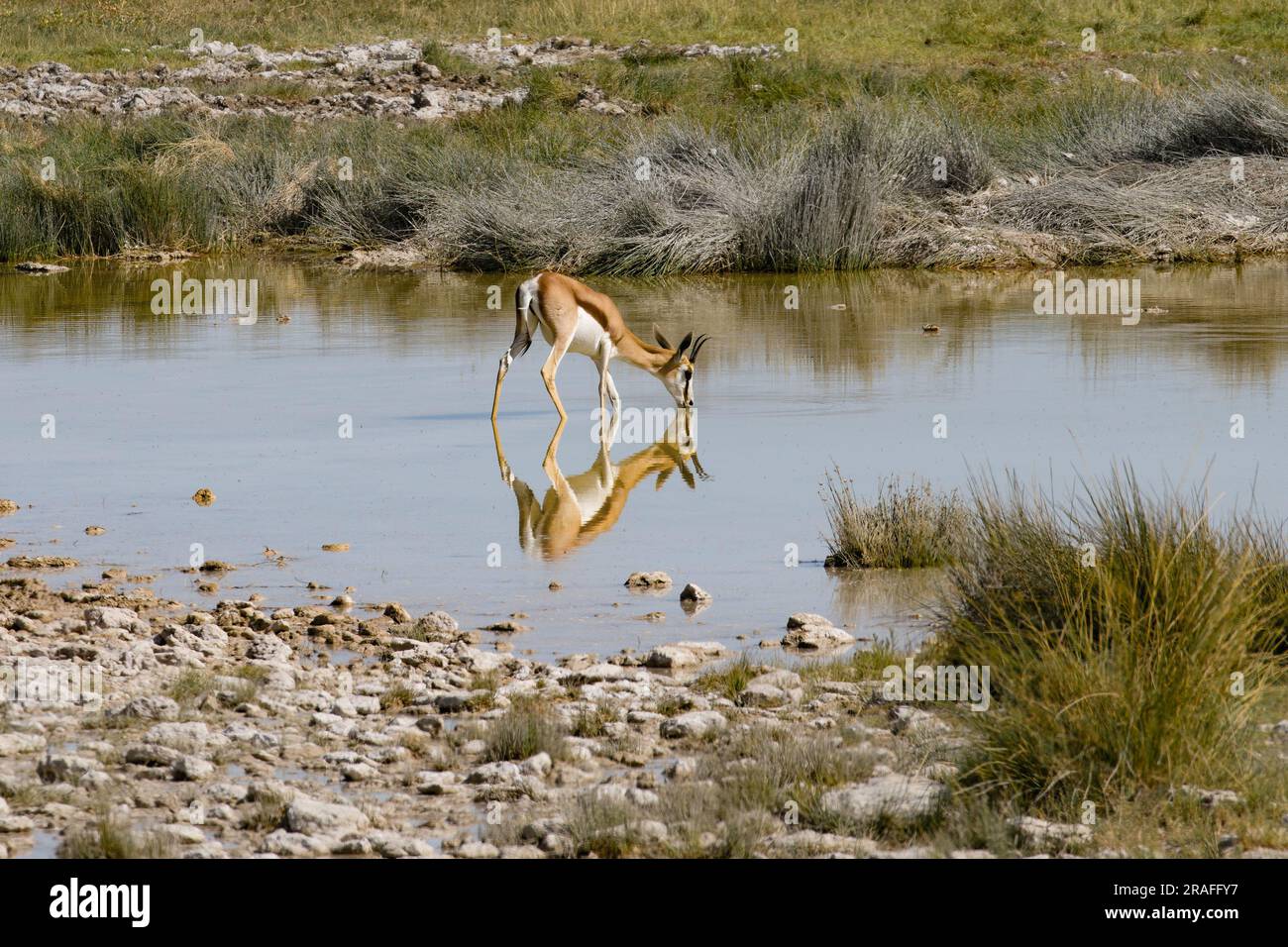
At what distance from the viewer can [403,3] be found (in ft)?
192

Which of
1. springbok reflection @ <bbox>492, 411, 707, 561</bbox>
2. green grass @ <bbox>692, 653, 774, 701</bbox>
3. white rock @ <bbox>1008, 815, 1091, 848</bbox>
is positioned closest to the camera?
white rock @ <bbox>1008, 815, 1091, 848</bbox>

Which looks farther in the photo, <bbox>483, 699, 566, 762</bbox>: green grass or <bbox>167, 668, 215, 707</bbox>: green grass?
<bbox>167, 668, 215, 707</bbox>: green grass

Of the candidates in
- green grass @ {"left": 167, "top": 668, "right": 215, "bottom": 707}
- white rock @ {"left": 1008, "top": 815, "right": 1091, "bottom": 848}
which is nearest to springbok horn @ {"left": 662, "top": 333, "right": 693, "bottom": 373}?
green grass @ {"left": 167, "top": 668, "right": 215, "bottom": 707}

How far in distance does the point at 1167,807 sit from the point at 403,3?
183 ft

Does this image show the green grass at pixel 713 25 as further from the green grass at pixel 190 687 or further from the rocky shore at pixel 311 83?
the green grass at pixel 190 687

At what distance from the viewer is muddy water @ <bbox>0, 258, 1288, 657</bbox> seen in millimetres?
10141

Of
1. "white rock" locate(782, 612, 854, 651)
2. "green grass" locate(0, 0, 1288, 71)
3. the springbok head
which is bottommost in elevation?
"white rock" locate(782, 612, 854, 651)

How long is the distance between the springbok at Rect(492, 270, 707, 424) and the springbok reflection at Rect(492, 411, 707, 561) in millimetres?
386

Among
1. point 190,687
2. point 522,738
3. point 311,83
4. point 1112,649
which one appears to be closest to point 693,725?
point 522,738

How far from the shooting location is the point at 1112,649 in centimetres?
636

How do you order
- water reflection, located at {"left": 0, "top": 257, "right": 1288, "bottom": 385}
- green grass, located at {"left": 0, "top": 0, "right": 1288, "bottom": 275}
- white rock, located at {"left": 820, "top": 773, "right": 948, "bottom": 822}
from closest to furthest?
white rock, located at {"left": 820, "top": 773, "right": 948, "bottom": 822}, water reflection, located at {"left": 0, "top": 257, "right": 1288, "bottom": 385}, green grass, located at {"left": 0, "top": 0, "right": 1288, "bottom": 275}

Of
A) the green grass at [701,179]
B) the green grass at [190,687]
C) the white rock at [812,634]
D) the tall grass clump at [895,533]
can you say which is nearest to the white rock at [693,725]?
the white rock at [812,634]

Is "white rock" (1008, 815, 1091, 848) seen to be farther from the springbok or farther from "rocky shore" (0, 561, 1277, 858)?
the springbok
